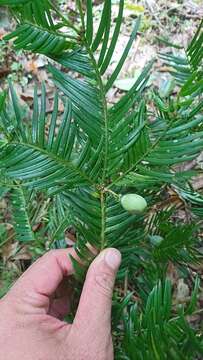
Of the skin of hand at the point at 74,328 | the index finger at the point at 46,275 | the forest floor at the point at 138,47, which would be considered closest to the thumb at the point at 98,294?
the skin of hand at the point at 74,328

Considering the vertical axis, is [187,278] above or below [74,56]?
below

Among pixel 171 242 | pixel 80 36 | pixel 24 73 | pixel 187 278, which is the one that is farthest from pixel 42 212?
pixel 80 36

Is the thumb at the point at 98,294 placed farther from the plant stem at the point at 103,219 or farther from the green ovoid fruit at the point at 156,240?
the green ovoid fruit at the point at 156,240

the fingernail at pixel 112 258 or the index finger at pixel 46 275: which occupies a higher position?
the fingernail at pixel 112 258

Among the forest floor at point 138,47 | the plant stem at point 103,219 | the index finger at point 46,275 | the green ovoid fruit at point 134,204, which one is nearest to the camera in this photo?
the green ovoid fruit at point 134,204

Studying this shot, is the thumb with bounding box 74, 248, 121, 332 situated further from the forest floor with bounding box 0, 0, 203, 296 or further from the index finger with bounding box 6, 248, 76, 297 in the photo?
the forest floor with bounding box 0, 0, 203, 296

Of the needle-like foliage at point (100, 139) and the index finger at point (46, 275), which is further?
the index finger at point (46, 275)

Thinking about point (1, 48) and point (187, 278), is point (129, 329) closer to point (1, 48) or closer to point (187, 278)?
point (187, 278)

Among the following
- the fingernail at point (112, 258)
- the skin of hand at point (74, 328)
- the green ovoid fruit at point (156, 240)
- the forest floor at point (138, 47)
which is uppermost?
the forest floor at point (138, 47)

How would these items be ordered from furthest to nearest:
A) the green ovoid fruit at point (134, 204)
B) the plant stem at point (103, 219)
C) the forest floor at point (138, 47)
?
1. the forest floor at point (138, 47)
2. the plant stem at point (103, 219)
3. the green ovoid fruit at point (134, 204)
